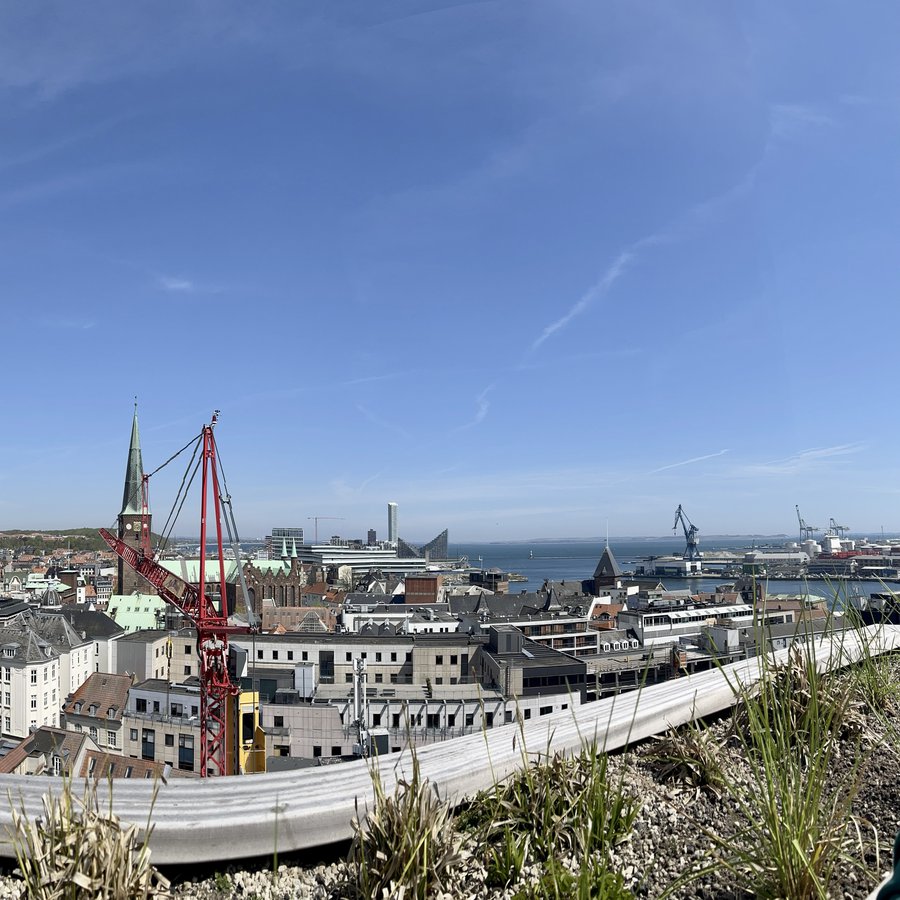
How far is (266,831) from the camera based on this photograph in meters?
1.67

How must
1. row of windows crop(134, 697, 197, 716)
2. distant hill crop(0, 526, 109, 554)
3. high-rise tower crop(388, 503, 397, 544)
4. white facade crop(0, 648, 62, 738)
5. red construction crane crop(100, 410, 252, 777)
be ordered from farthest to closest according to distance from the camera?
high-rise tower crop(388, 503, 397, 544) < distant hill crop(0, 526, 109, 554) < white facade crop(0, 648, 62, 738) < row of windows crop(134, 697, 197, 716) < red construction crane crop(100, 410, 252, 777)

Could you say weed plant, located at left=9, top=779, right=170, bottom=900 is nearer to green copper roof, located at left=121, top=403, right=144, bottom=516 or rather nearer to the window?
the window

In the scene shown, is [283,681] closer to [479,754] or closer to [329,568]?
[479,754]

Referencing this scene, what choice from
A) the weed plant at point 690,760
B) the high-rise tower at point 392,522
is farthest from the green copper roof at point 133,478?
the high-rise tower at point 392,522

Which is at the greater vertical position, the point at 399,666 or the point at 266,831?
the point at 266,831

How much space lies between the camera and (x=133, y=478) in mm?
48406

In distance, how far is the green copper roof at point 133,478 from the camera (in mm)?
48031

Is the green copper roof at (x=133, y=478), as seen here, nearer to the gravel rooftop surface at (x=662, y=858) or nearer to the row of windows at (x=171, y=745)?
the row of windows at (x=171, y=745)

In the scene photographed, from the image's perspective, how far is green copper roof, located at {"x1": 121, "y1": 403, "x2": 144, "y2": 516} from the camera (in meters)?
48.0

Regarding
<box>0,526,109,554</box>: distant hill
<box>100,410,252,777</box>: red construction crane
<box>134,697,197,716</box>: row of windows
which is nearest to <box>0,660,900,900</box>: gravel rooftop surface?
<box>100,410,252,777</box>: red construction crane

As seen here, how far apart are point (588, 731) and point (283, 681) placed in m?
16.5

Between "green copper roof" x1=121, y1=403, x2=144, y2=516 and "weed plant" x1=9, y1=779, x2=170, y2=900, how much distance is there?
49763 mm

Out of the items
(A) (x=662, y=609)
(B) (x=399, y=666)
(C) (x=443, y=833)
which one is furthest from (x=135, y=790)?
(A) (x=662, y=609)

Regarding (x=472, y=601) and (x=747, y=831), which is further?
(x=472, y=601)
